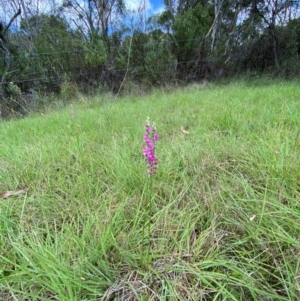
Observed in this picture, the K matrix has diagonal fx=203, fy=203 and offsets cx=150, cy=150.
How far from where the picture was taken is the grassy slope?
635mm

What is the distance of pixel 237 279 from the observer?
0.61 metres

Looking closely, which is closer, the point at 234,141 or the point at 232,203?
the point at 232,203

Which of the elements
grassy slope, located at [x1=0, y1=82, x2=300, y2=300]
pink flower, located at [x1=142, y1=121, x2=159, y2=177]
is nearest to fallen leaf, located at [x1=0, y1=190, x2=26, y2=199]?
grassy slope, located at [x1=0, y1=82, x2=300, y2=300]

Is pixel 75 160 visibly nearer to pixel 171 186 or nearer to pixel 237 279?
pixel 171 186

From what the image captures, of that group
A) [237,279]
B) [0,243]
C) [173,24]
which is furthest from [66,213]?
[173,24]

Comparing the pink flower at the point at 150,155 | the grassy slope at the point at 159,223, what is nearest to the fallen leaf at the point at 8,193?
the grassy slope at the point at 159,223

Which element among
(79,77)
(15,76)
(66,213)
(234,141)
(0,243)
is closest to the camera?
(0,243)

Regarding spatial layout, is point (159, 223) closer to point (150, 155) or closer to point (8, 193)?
point (150, 155)

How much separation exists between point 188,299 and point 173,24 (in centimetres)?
704

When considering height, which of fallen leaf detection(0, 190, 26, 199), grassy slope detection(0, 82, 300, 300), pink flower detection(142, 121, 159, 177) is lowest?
grassy slope detection(0, 82, 300, 300)

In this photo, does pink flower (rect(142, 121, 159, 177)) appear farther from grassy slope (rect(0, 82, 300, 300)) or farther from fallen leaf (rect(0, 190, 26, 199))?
fallen leaf (rect(0, 190, 26, 199))

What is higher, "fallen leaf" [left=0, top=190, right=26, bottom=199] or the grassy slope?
"fallen leaf" [left=0, top=190, right=26, bottom=199]

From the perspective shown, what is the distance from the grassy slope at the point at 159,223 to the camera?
0.64 metres

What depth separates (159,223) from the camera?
843mm
